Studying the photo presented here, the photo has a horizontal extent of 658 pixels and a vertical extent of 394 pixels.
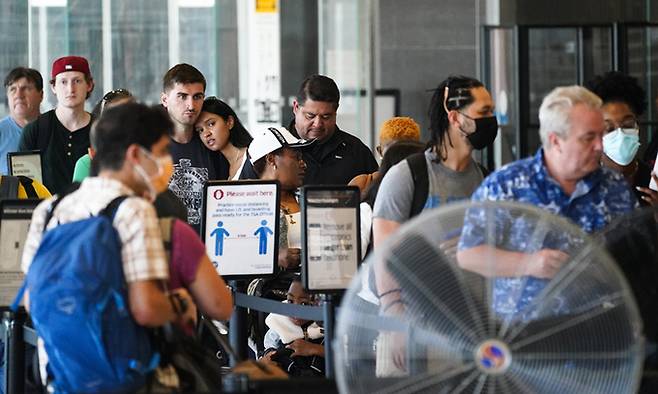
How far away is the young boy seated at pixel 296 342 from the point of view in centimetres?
692

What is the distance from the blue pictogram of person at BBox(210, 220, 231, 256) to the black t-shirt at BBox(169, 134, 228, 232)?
32.4 inches

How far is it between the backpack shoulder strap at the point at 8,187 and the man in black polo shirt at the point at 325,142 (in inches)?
64.0

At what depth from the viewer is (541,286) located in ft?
13.9

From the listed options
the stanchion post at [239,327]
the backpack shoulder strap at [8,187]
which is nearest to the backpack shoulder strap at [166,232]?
the stanchion post at [239,327]

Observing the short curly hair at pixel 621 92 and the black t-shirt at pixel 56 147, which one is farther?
the black t-shirt at pixel 56 147

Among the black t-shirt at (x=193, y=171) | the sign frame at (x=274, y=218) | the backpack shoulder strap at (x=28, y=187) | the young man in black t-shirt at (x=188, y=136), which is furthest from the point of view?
the young man in black t-shirt at (x=188, y=136)

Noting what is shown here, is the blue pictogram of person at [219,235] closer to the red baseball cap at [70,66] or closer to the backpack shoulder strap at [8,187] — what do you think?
the backpack shoulder strap at [8,187]

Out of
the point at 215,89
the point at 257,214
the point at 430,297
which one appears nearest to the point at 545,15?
the point at 215,89

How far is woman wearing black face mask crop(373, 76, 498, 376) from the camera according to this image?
5.48 metres

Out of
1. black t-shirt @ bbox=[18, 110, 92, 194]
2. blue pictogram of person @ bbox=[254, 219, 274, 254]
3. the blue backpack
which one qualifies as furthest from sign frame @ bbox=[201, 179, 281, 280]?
the blue backpack

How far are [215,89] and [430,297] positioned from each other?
27.5 ft

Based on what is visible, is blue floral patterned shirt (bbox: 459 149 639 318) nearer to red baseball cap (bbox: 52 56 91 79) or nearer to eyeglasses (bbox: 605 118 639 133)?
eyeglasses (bbox: 605 118 639 133)

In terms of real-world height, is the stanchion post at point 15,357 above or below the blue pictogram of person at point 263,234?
below

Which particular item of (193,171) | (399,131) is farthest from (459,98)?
(193,171)
